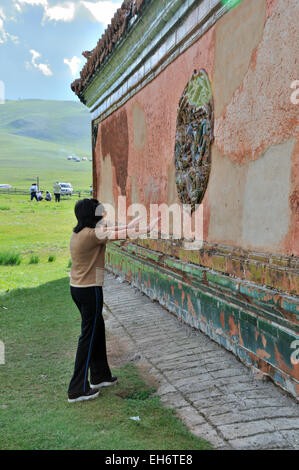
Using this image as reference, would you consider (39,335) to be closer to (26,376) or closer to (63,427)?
(26,376)

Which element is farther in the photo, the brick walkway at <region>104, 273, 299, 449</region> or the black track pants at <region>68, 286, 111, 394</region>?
the black track pants at <region>68, 286, 111, 394</region>

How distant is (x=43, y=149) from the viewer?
12312cm

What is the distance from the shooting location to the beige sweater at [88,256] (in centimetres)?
375

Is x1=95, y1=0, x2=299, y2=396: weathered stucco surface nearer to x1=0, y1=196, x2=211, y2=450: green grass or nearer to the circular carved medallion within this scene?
the circular carved medallion

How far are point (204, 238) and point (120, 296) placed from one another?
2.83m

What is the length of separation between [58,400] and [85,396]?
24 centimetres

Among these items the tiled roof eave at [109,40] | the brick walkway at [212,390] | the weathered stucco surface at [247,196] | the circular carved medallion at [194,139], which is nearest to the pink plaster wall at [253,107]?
the weathered stucco surface at [247,196]

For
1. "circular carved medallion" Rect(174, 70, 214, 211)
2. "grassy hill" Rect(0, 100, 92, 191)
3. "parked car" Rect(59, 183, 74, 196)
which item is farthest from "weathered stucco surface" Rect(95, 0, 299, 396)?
"grassy hill" Rect(0, 100, 92, 191)

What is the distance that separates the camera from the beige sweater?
12.3ft

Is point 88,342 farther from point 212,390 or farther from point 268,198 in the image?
point 268,198


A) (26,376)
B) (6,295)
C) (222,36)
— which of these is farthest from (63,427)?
(6,295)

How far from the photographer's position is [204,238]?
16.8 ft

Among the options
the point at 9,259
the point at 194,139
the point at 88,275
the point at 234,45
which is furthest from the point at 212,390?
the point at 9,259

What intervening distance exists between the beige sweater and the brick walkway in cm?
115
